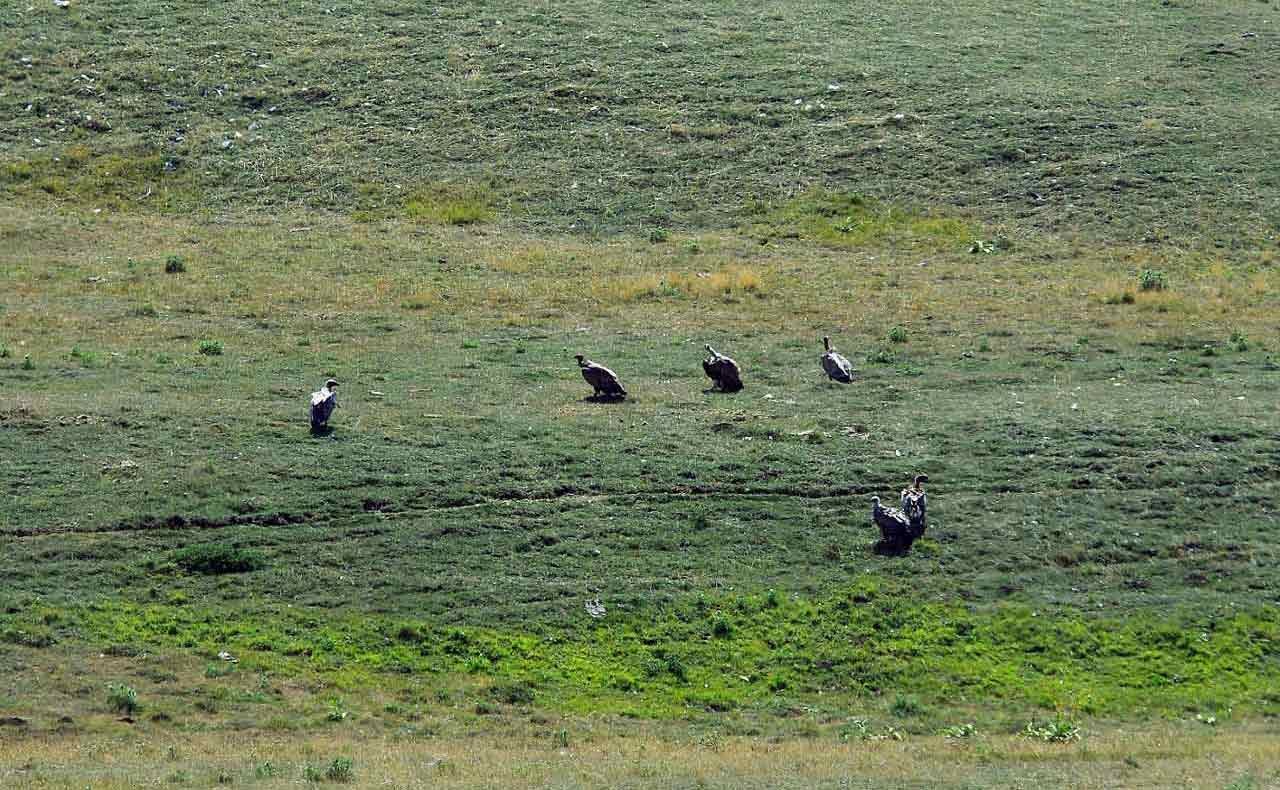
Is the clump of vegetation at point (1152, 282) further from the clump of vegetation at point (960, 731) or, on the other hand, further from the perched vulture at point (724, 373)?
the clump of vegetation at point (960, 731)

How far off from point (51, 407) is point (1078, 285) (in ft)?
93.4

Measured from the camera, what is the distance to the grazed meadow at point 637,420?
78.1 ft

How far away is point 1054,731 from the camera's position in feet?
75.0

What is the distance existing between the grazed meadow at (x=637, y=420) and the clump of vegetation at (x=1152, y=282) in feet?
0.55

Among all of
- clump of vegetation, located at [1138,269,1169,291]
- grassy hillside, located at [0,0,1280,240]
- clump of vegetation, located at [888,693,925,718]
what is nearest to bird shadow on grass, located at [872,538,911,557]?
clump of vegetation, located at [888,693,925,718]

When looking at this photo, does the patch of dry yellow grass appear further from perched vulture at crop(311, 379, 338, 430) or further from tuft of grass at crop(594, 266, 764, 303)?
tuft of grass at crop(594, 266, 764, 303)

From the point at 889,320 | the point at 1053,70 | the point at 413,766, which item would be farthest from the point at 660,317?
the point at 1053,70

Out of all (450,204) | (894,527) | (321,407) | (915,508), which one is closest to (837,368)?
(915,508)

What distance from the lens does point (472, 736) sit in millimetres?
22906

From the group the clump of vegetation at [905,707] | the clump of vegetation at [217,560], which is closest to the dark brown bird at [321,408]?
the clump of vegetation at [217,560]

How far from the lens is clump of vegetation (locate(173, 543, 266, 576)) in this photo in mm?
28000

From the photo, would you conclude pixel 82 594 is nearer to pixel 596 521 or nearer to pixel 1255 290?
pixel 596 521

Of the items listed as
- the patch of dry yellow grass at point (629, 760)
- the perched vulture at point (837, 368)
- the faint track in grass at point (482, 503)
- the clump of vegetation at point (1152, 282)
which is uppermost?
the patch of dry yellow grass at point (629, 760)

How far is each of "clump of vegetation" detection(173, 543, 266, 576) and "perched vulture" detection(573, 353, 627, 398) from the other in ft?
34.5
